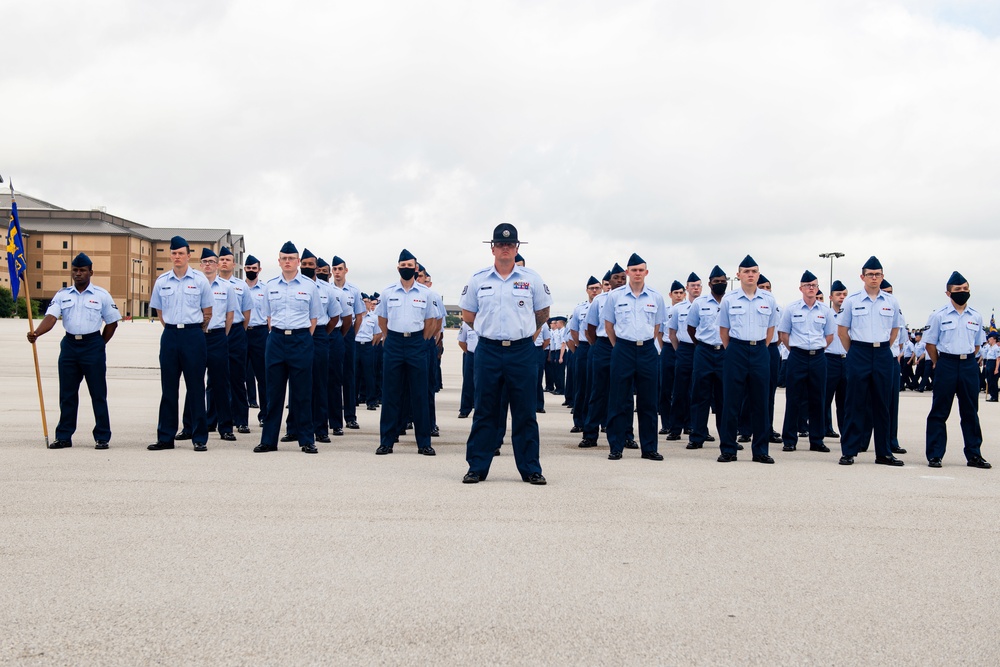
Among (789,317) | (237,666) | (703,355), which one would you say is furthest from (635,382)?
(237,666)

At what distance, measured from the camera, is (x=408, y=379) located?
A: 35.5 feet

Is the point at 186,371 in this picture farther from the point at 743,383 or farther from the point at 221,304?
the point at 743,383

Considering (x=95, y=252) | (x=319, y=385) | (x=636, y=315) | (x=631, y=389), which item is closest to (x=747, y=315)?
(x=636, y=315)

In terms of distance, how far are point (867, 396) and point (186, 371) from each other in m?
7.81

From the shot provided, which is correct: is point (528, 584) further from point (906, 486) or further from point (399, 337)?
point (399, 337)

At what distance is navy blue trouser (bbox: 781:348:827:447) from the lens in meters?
12.0

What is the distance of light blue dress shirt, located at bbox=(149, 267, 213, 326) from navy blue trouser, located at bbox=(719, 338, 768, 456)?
6.06m

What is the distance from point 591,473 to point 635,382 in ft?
6.00

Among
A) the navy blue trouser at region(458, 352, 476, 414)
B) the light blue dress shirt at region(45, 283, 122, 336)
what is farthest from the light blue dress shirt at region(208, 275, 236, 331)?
the navy blue trouser at region(458, 352, 476, 414)

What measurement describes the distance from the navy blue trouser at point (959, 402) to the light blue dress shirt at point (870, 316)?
70 cm

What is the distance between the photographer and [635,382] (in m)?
10.5

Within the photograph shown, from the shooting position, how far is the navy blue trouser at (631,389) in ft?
33.8

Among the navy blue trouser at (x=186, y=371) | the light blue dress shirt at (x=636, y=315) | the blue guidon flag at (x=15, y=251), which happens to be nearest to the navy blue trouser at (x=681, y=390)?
the light blue dress shirt at (x=636, y=315)

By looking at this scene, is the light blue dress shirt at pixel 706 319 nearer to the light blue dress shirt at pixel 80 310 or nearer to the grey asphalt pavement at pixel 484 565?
the grey asphalt pavement at pixel 484 565
